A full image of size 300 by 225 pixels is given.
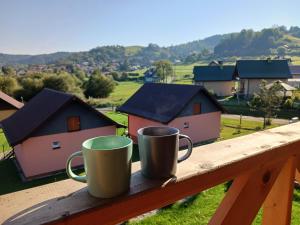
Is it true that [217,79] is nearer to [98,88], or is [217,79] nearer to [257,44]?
[98,88]

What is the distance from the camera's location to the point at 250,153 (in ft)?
5.11

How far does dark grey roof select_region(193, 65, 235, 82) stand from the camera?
40844mm

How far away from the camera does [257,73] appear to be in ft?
128

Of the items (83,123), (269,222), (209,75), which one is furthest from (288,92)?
(269,222)

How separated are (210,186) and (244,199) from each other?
0.82ft

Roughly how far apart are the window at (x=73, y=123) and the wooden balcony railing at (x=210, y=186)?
45.6 ft

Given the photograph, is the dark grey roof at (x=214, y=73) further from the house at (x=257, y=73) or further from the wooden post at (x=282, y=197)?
the wooden post at (x=282, y=197)

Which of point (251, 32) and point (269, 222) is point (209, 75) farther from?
point (251, 32)

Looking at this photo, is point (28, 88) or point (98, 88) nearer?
point (28, 88)

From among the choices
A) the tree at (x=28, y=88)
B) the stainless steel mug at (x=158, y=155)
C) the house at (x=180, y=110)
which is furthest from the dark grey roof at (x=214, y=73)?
the stainless steel mug at (x=158, y=155)

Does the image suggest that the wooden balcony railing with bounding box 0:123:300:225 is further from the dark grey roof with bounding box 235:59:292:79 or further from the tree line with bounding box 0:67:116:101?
the tree line with bounding box 0:67:116:101

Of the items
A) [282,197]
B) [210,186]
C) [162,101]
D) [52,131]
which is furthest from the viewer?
[162,101]

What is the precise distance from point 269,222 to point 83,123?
47.1 ft

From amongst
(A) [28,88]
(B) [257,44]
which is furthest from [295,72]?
(B) [257,44]
